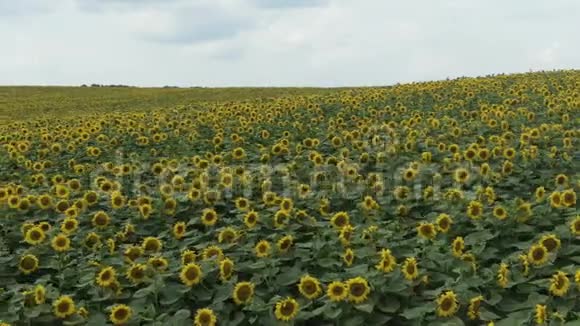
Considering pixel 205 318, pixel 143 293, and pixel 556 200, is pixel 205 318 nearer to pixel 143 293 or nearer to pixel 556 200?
pixel 143 293

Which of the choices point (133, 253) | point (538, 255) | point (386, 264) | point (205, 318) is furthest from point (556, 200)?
point (133, 253)

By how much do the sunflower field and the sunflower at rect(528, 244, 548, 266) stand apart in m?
0.02

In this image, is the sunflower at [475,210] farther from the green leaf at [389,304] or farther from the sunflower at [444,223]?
the green leaf at [389,304]

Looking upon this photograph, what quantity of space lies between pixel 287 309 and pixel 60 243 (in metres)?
3.14

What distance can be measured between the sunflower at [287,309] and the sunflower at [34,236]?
339 centimetres

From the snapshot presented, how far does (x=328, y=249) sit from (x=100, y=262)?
2.33 meters

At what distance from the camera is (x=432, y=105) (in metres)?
16.7

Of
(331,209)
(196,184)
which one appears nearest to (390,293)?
(331,209)

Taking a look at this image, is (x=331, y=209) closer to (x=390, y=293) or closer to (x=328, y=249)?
(x=328, y=249)

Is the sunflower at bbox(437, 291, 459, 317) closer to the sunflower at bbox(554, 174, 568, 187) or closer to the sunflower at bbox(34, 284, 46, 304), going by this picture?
the sunflower at bbox(34, 284, 46, 304)

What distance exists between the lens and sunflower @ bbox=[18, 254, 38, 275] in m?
7.11

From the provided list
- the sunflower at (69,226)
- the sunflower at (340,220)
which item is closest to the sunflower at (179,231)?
the sunflower at (69,226)

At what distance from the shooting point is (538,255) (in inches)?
230

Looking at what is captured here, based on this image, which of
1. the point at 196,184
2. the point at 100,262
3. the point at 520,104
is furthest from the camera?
the point at 520,104
